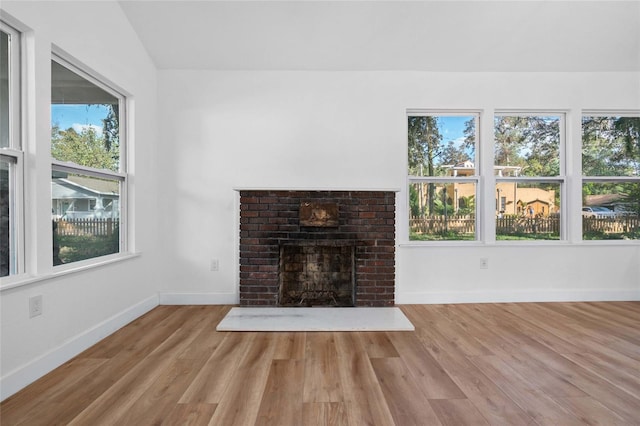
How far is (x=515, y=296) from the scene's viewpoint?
3701 mm

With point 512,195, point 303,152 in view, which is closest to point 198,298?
point 303,152

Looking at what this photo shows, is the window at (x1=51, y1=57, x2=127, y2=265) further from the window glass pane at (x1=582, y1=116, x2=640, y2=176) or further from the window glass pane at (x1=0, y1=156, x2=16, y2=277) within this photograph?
the window glass pane at (x1=582, y1=116, x2=640, y2=176)

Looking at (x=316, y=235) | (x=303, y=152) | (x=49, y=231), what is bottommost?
(x=316, y=235)

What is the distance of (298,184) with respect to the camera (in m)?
3.64

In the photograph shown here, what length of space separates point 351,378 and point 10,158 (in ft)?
7.91

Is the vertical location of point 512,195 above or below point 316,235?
above

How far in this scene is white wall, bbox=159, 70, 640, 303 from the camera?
3625 millimetres

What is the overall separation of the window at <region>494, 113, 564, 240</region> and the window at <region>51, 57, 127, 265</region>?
3.95 metres

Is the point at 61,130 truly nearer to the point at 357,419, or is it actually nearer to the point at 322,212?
the point at 322,212

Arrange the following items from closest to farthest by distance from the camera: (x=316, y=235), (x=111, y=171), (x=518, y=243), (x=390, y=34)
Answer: (x=111, y=171), (x=390, y=34), (x=316, y=235), (x=518, y=243)

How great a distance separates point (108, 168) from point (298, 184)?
5.82ft

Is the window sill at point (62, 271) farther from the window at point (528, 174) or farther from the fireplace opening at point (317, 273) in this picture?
the window at point (528, 174)

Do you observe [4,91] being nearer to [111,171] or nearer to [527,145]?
[111,171]

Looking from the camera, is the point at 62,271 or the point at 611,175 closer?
the point at 62,271
